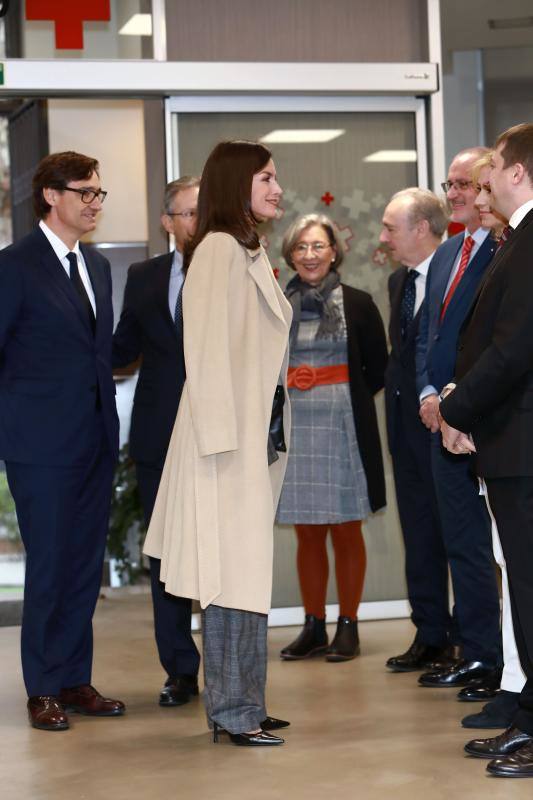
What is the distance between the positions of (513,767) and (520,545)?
594 millimetres

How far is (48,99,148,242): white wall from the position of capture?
7.49 metres

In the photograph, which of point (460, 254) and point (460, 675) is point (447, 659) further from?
Answer: point (460, 254)

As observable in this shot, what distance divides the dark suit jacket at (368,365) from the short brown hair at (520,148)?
1763 millimetres

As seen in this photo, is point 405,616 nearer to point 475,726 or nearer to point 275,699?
point 275,699

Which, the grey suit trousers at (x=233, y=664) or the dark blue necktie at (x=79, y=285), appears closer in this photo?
the grey suit trousers at (x=233, y=664)

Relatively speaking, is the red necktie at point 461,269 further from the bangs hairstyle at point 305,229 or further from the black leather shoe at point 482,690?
the black leather shoe at point 482,690

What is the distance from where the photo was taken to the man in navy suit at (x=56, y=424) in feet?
13.1

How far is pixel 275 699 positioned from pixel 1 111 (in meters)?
4.65

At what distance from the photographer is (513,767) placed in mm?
3201

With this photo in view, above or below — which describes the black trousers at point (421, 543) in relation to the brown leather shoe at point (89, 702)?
above

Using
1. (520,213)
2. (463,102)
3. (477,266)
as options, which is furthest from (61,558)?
(463,102)

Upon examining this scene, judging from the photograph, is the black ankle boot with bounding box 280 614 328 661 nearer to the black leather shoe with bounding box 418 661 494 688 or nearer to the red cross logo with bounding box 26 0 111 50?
the black leather shoe with bounding box 418 661 494 688

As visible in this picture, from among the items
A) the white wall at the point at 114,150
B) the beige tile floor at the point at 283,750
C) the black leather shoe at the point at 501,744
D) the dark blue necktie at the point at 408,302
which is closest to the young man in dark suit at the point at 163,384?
the beige tile floor at the point at 283,750

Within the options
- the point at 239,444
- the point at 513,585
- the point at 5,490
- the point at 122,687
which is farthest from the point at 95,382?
the point at 5,490
